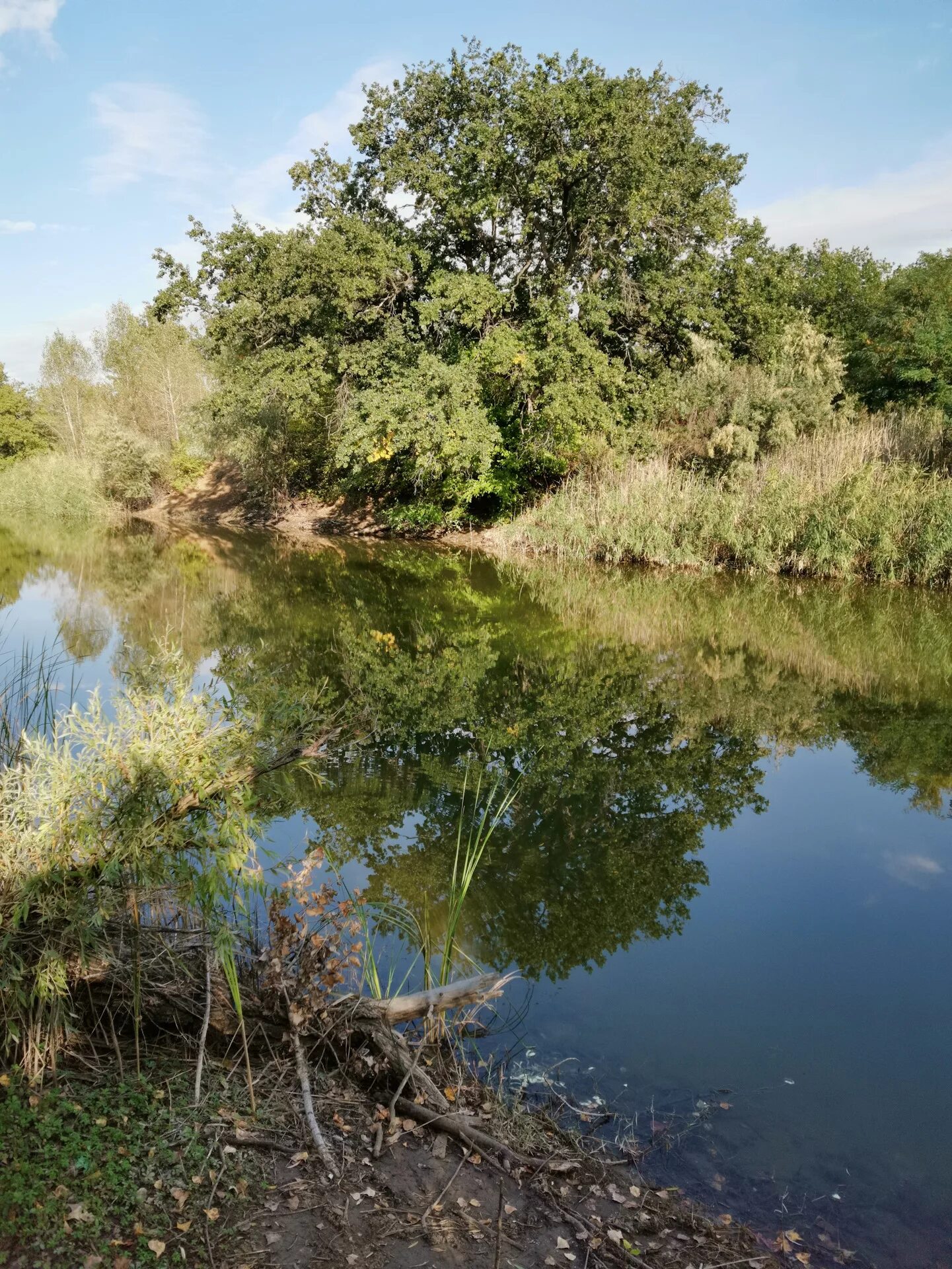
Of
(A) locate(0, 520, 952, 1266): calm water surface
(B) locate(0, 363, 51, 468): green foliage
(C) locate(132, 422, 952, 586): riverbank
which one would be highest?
(B) locate(0, 363, 51, 468): green foliage

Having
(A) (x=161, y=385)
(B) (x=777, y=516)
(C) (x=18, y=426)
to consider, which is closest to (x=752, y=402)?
(B) (x=777, y=516)

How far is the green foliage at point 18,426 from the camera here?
4916 centimetres

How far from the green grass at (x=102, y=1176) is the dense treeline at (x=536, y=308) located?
19.2 m

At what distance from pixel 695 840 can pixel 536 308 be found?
18413 millimetres

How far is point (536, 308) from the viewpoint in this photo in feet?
74.3

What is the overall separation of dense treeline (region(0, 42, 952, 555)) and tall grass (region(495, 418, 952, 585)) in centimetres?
80

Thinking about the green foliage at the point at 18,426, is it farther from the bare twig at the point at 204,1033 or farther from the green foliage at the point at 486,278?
the bare twig at the point at 204,1033

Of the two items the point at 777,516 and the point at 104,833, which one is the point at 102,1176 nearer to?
the point at 104,833

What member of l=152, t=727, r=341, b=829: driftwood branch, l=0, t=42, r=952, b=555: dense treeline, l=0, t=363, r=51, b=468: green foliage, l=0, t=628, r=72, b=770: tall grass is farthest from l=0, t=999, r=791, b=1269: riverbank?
l=0, t=363, r=51, b=468: green foliage

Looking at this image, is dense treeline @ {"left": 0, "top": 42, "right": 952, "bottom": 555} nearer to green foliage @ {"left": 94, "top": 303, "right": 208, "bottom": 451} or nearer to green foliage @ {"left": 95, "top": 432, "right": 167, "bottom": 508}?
green foliage @ {"left": 95, "top": 432, "right": 167, "bottom": 508}

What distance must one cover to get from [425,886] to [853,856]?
A: 3.43m

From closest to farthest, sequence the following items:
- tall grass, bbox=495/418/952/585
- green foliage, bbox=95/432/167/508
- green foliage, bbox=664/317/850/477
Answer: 1. tall grass, bbox=495/418/952/585
2. green foliage, bbox=664/317/850/477
3. green foliage, bbox=95/432/167/508

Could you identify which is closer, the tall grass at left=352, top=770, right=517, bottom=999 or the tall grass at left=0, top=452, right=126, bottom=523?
the tall grass at left=352, top=770, right=517, bottom=999

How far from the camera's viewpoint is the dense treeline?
72.0 ft
